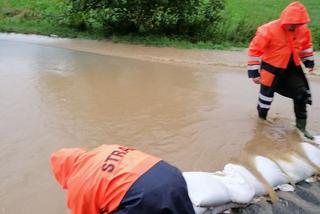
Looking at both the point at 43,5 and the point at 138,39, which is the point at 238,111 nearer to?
the point at 138,39

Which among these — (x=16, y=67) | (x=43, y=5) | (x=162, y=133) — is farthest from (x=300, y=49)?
(x=43, y=5)

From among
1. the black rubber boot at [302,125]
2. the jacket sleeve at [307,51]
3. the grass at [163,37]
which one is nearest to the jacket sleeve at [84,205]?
the black rubber boot at [302,125]

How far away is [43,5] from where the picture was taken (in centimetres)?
1542

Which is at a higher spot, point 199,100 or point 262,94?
point 262,94

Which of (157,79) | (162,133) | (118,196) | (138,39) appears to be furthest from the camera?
(138,39)

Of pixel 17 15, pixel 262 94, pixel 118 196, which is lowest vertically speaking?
pixel 17 15

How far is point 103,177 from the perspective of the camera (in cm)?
238

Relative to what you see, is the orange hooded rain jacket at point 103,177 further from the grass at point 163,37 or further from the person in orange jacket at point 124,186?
the grass at point 163,37

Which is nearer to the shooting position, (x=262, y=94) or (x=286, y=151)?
(x=286, y=151)

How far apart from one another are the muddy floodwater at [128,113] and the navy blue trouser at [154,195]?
163cm

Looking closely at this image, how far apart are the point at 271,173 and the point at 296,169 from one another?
30 cm

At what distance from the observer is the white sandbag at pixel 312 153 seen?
4.39 meters

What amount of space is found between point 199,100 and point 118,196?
4.40m

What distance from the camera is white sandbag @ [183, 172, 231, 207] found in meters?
3.39
